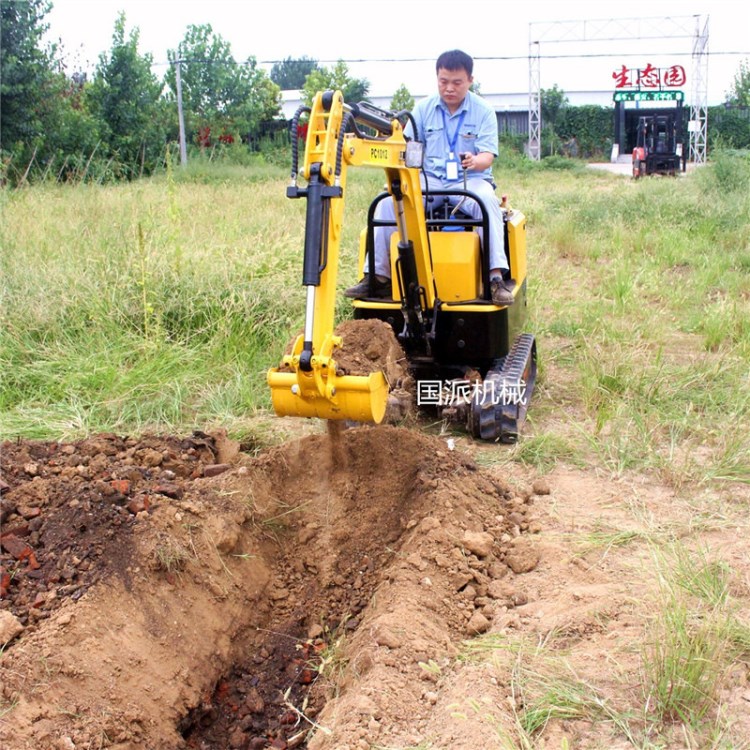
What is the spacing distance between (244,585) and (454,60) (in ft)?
11.1

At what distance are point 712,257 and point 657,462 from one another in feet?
20.4

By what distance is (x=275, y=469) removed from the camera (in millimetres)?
4527

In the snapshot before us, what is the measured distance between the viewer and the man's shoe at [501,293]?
17.3 ft

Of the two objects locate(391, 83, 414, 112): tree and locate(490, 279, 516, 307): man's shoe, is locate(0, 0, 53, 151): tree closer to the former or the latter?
locate(490, 279, 516, 307): man's shoe

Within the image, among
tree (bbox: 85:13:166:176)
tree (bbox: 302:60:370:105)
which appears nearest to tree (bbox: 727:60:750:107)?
tree (bbox: 302:60:370:105)

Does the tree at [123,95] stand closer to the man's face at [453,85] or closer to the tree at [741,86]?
the man's face at [453,85]

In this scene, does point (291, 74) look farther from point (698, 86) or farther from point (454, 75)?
point (454, 75)

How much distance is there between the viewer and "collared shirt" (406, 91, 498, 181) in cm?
555

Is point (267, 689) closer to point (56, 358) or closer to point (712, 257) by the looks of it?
point (56, 358)

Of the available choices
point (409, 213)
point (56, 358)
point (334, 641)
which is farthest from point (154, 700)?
point (56, 358)

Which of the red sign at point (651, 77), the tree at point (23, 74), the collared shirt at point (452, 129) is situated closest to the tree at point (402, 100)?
the red sign at point (651, 77)

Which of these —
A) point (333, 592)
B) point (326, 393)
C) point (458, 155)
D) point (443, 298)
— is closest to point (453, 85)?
point (458, 155)

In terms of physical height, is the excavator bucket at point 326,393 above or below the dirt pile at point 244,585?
above

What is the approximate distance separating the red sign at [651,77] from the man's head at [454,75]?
29.6 meters
